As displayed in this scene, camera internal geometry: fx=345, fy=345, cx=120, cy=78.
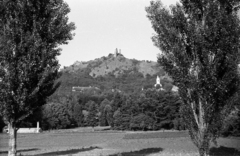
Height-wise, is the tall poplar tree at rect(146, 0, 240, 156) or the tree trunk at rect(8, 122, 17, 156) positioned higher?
the tall poplar tree at rect(146, 0, 240, 156)

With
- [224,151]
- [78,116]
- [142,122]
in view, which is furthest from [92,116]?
[224,151]

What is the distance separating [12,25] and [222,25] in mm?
13835

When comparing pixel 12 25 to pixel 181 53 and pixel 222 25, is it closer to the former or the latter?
pixel 181 53

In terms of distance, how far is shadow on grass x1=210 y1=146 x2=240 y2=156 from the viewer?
109 feet

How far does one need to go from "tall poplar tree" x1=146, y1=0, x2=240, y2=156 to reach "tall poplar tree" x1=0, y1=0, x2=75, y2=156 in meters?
8.23

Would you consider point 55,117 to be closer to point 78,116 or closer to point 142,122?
point 78,116

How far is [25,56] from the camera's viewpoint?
2334 cm

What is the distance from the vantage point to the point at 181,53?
21078 millimetres

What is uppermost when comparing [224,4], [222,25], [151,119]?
[224,4]

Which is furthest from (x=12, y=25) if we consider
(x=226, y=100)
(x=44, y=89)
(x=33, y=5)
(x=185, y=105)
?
(x=226, y=100)

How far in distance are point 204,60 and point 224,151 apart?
17.8 m

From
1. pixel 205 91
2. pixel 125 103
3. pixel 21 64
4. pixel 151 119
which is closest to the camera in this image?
pixel 205 91

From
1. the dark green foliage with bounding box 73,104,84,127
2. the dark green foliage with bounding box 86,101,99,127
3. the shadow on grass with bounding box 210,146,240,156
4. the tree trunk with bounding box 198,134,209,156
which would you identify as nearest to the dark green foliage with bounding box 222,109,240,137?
the shadow on grass with bounding box 210,146,240,156

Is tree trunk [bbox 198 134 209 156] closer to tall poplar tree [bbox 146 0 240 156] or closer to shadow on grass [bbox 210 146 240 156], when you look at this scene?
tall poplar tree [bbox 146 0 240 156]
